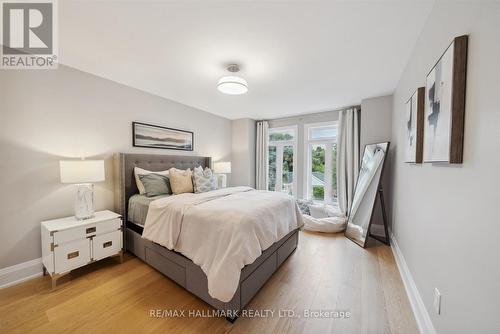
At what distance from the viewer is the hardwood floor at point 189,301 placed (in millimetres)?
1438

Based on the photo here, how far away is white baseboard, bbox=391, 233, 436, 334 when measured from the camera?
4.30 feet

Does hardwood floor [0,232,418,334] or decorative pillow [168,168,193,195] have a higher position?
decorative pillow [168,168,193,195]

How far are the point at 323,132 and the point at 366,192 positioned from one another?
1788mm

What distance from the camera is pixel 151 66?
226 centimetres

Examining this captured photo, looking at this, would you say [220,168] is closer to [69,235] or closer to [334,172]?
[334,172]

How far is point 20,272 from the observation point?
1940mm

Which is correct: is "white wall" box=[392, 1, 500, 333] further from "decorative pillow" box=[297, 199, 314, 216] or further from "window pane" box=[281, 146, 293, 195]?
"window pane" box=[281, 146, 293, 195]

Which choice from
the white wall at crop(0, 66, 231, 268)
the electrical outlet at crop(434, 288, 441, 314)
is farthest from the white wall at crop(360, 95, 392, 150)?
the white wall at crop(0, 66, 231, 268)

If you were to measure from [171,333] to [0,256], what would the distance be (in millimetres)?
1988

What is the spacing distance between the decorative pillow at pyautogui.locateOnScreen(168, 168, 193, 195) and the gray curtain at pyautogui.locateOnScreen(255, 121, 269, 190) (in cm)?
239

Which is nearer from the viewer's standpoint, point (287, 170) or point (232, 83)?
point (232, 83)

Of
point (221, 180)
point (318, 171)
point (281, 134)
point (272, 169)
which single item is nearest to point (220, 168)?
point (221, 180)

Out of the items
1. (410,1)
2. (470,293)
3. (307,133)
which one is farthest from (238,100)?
(470,293)

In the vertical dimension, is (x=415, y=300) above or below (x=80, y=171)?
below
